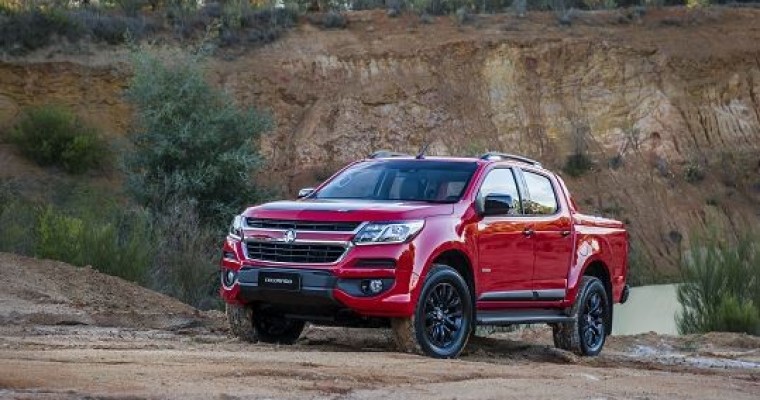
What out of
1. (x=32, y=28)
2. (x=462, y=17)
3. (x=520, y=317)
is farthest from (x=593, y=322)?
(x=462, y=17)

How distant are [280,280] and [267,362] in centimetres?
175

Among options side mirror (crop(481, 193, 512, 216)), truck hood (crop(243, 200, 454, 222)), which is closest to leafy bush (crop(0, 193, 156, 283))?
truck hood (crop(243, 200, 454, 222))

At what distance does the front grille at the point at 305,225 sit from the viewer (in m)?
13.0

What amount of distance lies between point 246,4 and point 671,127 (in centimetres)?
1554

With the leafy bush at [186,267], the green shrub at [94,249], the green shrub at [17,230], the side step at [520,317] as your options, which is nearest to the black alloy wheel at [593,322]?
the side step at [520,317]

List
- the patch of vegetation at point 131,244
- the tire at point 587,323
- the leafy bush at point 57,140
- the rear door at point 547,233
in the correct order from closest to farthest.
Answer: the rear door at point 547,233, the tire at point 587,323, the patch of vegetation at point 131,244, the leafy bush at point 57,140

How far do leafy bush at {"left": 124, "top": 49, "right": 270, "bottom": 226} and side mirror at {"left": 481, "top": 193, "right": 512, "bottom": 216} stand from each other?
2134cm

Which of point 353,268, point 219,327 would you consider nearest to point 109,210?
point 219,327

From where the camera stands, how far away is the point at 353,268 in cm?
1285

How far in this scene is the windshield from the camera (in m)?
14.1

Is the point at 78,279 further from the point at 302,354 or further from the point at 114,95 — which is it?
the point at 114,95

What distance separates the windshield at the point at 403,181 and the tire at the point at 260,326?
1.27 meters

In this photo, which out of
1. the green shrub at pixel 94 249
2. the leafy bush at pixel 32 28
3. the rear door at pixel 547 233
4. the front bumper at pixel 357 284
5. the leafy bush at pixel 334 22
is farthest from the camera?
the leafy bush at pixel 334 22

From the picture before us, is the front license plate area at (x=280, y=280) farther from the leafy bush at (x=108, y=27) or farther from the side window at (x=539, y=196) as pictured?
the leafy bush at (x=108, y=27)
